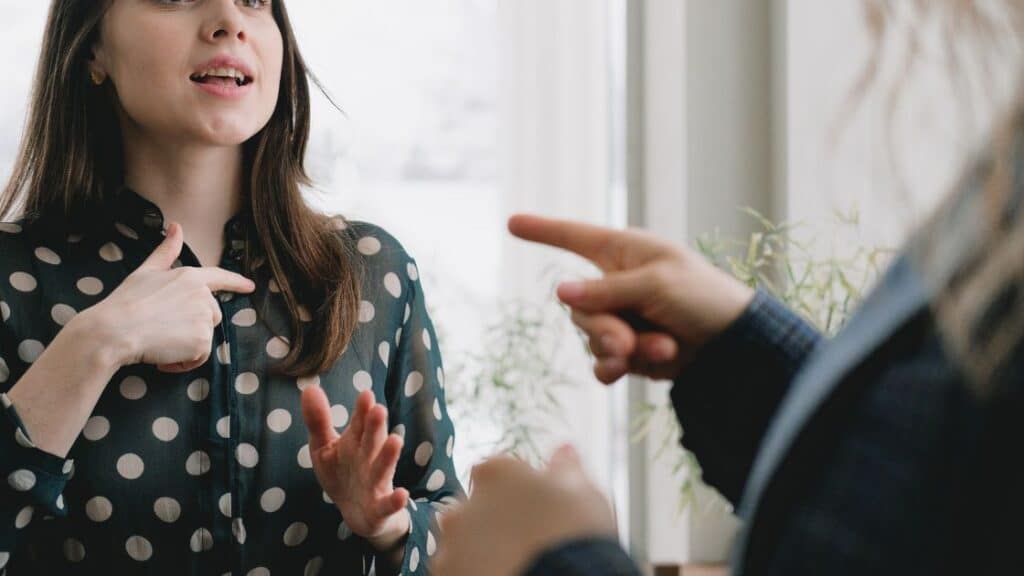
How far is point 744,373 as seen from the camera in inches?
29.3

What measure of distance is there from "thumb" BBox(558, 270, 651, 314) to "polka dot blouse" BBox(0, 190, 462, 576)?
0.62 m

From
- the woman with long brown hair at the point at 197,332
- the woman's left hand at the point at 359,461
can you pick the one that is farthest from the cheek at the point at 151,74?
the woman's left hand at the point at 359,461

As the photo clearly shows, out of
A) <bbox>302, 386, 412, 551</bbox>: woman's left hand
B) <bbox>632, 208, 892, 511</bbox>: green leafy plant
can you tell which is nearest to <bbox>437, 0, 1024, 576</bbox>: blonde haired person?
<bbox>302, 386, 412, 551</bbox>: woman's left hand

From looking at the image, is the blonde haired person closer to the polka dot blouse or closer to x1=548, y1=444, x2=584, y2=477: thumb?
x1=548, y1=444, x2=584, y2=477: thumb

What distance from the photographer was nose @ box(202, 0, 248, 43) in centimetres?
133

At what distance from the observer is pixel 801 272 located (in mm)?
2605

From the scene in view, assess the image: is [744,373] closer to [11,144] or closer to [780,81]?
[780,81]

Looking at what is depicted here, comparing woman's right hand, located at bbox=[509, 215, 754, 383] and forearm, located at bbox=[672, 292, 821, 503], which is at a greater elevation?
woman's right hand, located at bbox=[509, 215, 754, 383]

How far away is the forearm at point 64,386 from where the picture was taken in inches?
45.2

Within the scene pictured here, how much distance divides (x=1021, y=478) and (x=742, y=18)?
8.41 ft

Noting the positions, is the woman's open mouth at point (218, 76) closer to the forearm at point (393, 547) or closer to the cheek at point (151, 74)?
the cheek at point (151, 74)

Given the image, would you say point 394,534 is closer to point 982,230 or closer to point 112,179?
point 112,179

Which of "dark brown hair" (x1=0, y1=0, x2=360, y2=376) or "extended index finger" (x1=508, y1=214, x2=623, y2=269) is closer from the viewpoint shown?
"extended index finger" (x1=508, y1=214, x2=623, y2=269)

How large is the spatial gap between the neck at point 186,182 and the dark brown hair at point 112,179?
0.12ft
